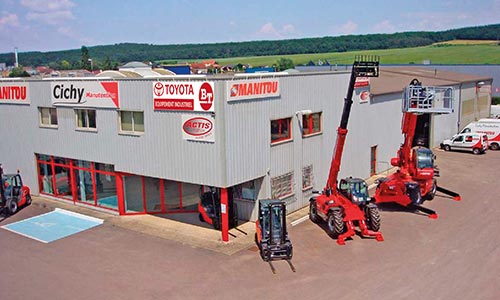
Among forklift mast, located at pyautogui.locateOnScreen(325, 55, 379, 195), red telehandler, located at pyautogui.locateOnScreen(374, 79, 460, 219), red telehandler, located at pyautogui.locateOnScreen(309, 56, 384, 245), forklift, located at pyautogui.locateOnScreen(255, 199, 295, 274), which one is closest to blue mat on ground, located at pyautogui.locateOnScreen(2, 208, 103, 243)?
forklift, located at pyautogui.locateOnScreen(255, 199, 295, 274)

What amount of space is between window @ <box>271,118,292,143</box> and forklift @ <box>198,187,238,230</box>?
117 inches

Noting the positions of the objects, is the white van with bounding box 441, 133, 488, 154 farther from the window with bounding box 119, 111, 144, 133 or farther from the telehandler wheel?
the telehandler wheel

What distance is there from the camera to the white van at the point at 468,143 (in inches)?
1345

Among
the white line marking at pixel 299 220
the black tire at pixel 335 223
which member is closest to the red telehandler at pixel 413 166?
the white line marking at pixel 299 220

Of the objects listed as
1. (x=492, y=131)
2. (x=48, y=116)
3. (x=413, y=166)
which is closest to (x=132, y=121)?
(x=48, y=116)

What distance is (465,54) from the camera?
99688 mm

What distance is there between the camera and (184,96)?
728 inches

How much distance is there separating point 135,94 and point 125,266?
7311mm

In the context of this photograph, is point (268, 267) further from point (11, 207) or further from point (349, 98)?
point (11, 207)

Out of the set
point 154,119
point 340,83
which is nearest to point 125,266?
point 154,119

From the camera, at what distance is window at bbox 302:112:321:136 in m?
22.3

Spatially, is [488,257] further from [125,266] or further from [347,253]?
[125,266]

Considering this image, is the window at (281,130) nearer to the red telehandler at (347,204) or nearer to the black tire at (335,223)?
the red telehandler at (347,204)

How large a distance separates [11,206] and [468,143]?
29255 mm
